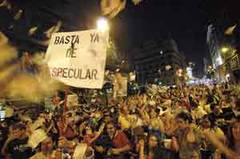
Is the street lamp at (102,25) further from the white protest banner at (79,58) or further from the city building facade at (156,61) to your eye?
the city building facade at (156,61)

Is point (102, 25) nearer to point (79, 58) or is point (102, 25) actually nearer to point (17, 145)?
point (79, 58)

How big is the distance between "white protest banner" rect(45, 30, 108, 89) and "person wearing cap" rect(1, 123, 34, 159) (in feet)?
6.39

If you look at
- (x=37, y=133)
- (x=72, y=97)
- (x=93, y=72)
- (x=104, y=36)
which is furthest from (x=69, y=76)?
(x=72, y=97)

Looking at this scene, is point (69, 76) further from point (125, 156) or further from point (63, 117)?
point (63, 117)

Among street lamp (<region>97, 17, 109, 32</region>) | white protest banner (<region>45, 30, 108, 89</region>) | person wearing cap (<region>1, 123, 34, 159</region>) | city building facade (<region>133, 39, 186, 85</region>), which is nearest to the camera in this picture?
white protest banner (<region>45, 30, 108, 89</region>)

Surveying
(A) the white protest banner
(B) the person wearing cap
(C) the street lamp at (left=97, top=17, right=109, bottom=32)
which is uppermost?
(C) the street lamp at (left=97, top=17, right=109, bottom=32)

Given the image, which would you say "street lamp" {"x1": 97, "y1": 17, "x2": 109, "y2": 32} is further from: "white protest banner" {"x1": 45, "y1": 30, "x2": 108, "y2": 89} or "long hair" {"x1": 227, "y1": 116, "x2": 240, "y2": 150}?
"long hair" {"x1": 227, "y1": 116, "x2": 240, "y2": 150}

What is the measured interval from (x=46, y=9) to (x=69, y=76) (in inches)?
954

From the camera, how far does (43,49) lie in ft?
88.0

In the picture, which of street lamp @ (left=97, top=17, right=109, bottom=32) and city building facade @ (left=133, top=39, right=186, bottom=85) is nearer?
street lamp @ (left=97, top=17, right=109, bottom=32)

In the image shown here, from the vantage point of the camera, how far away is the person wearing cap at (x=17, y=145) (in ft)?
25.7

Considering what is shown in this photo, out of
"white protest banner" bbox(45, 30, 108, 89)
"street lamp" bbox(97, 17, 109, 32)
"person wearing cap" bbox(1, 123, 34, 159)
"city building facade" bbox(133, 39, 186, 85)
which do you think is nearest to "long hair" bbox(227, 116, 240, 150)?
"white protest banner" bbox(45, 30, 108, 89)

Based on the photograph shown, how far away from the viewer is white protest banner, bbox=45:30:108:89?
22.2 ft

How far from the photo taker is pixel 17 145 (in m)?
8.06
